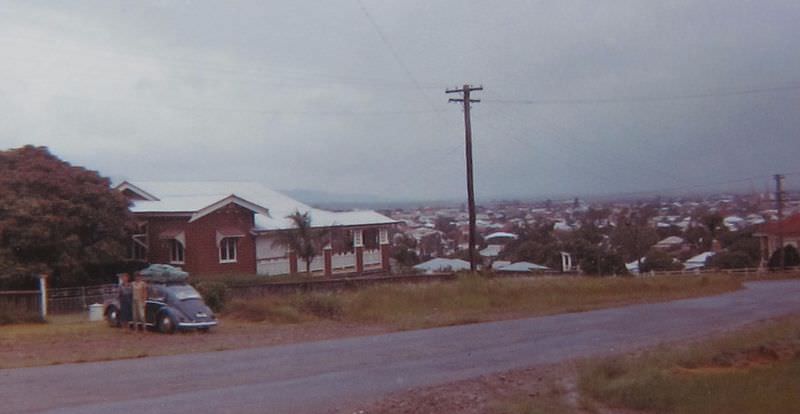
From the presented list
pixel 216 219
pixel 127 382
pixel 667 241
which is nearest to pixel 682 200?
pixel 667 241

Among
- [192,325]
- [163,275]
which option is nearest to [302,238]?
[163,275]

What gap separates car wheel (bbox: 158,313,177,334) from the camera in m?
26.6

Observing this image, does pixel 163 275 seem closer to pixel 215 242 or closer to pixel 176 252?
pixel 215 242

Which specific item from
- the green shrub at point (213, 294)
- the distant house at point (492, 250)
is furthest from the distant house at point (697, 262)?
the green shrub at point (213, 294)

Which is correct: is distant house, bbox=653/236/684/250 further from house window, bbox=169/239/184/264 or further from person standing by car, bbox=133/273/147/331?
person standing by car, bbox=133/273/147/331

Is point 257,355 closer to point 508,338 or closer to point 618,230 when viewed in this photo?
point 508,338

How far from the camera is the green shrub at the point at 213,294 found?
32.5 meters

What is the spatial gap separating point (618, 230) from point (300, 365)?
5318cm

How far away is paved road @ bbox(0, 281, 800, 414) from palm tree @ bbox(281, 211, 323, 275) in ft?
71.1

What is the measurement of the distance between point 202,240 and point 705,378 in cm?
3451

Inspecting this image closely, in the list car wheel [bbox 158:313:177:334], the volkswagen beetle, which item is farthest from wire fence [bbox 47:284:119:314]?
car wheel [bbox 158:313:177:334]

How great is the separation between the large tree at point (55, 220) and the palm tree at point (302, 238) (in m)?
9.95

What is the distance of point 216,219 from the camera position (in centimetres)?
4816

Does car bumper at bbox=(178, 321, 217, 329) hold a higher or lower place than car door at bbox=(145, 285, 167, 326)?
lower
